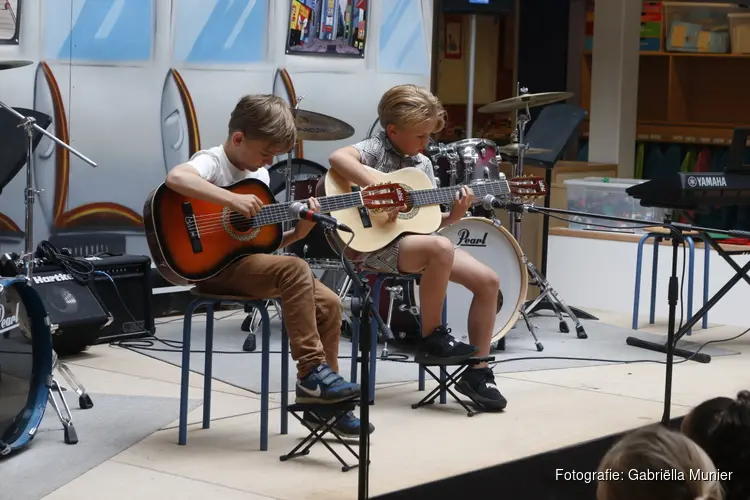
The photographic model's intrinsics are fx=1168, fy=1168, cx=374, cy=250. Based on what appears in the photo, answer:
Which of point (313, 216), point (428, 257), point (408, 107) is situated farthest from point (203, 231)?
point (408, 107)

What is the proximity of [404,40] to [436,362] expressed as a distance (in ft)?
9.79

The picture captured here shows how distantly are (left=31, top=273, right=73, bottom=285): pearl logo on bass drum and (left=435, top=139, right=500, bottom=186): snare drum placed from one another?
1599 mm

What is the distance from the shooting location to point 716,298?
4.83 metres

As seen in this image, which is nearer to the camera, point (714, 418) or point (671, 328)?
point (714, 418)

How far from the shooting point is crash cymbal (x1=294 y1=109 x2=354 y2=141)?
512 centimetres

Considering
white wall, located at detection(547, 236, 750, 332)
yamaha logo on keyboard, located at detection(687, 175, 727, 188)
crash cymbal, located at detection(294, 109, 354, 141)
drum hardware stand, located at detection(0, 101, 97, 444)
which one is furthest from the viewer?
white wall, located at detection(547, 236, 750, 332)

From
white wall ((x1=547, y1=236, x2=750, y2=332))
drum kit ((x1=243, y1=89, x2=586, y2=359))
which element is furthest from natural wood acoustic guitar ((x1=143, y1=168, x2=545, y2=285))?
white wall ((x1=547, y1=236, x2=750, y2=332))

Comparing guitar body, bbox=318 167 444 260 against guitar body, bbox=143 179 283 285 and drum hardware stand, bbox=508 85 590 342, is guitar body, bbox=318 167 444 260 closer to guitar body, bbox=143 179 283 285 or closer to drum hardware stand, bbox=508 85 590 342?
guitar body, bbox=143 179 283 285

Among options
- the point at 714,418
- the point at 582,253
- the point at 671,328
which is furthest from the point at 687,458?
the point at 582,253

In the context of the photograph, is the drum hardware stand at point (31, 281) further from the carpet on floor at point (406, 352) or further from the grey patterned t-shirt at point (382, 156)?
the grey patterned t-shirt at point (382, 156)

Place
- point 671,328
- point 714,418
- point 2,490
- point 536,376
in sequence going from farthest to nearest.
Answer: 1. point 536,376
2. point 671,328
3. point 2,490
4. point 714,418

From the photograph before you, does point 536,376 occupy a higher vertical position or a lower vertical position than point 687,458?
lower

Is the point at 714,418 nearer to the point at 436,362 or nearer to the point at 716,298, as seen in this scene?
the point at 436,362

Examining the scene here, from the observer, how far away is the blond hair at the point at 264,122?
3.48 metres
